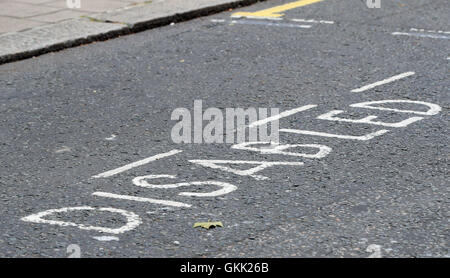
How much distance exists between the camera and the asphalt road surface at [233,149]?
5.27m

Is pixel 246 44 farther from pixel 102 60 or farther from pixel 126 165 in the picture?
pixel 126 165

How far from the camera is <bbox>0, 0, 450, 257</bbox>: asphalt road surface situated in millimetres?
5266

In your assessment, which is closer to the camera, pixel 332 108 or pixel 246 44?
pixel 332 108

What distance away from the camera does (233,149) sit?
266 inches

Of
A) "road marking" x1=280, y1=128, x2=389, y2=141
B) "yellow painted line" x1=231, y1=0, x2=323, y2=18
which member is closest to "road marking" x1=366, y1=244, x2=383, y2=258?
"road marking" x1=280, y1=128, x2=389, y2=141

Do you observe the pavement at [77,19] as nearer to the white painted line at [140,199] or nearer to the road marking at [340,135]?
the road marking at [340,135]

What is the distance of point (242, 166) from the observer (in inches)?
251

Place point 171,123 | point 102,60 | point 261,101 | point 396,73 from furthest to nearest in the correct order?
point 102,60 → point 396,73 → point 261,101 → point 171,123

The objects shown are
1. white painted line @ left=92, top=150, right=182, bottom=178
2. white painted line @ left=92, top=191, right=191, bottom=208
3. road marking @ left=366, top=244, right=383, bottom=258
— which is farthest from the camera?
white painted line @ left=92, top=150, right=182, bottom=178

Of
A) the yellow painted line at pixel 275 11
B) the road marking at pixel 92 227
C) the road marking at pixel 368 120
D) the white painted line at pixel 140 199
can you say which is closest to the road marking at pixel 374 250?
the white painted line at pixel 140 199

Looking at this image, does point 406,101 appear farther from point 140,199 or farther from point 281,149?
point 140,199

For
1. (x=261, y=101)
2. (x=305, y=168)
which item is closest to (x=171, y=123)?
(x=261, y=101)

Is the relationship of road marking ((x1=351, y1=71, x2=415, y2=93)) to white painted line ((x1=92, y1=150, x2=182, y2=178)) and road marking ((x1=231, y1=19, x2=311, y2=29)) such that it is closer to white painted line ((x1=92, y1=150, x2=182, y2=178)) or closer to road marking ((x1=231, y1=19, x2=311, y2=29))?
white painted line ((x1=92, y1=150, x2=182, y2=178))

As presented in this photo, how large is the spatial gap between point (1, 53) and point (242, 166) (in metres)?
4.02
